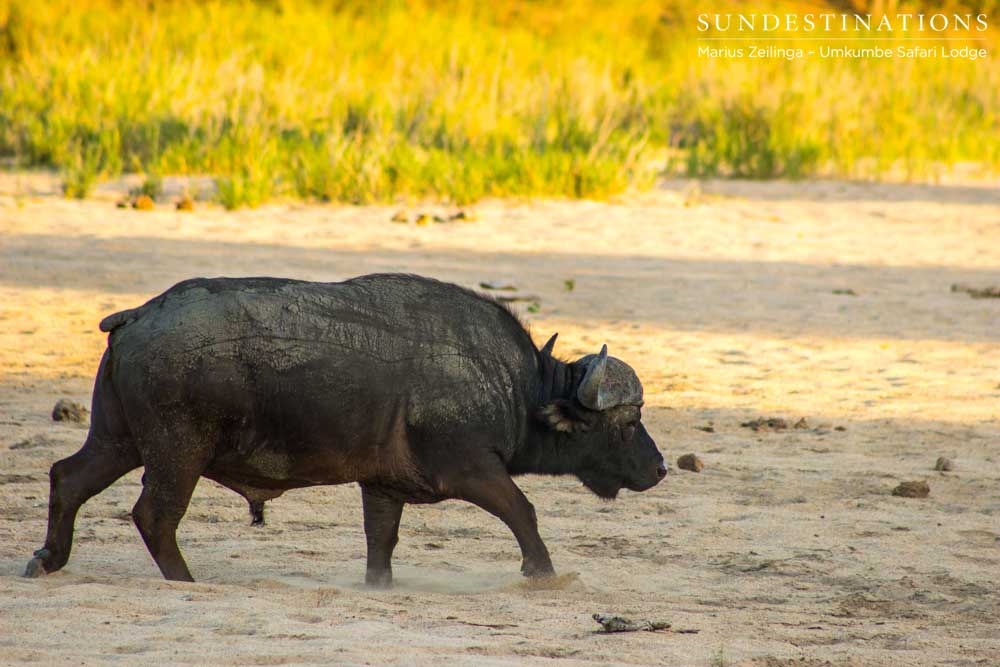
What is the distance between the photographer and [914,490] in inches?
271

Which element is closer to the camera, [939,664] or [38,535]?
[939,664]

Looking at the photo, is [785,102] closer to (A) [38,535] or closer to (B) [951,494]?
(B) [951,494]

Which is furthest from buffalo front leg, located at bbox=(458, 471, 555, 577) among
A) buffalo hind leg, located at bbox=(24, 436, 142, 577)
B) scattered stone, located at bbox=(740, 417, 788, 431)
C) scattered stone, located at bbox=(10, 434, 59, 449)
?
scattered stone, located at bbox=(740, 417, 788, 431)

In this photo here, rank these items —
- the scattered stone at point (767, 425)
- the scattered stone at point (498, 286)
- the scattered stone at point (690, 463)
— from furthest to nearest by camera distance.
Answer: the scattered stone at point (498, 286)
the scattered stone at point (767, 425)
the scattered stone at point (690, 463)

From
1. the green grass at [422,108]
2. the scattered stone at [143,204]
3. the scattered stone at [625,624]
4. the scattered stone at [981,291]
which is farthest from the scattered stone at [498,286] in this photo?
the scattered stone at [625,624]

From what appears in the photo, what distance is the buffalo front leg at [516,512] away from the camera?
5.38 meters

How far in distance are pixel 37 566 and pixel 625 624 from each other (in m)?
2.09

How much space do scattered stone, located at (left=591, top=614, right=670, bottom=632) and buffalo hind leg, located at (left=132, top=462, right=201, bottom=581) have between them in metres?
1.46

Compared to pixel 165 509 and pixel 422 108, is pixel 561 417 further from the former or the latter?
pixel 422 108

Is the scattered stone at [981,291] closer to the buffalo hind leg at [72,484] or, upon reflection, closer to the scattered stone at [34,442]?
the scattered stone at [34,442]

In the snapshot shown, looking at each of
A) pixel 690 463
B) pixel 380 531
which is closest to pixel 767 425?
pixel 690 463

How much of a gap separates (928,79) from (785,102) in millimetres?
4430

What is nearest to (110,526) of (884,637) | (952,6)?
(884,637)

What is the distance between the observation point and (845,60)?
22.5 metres
